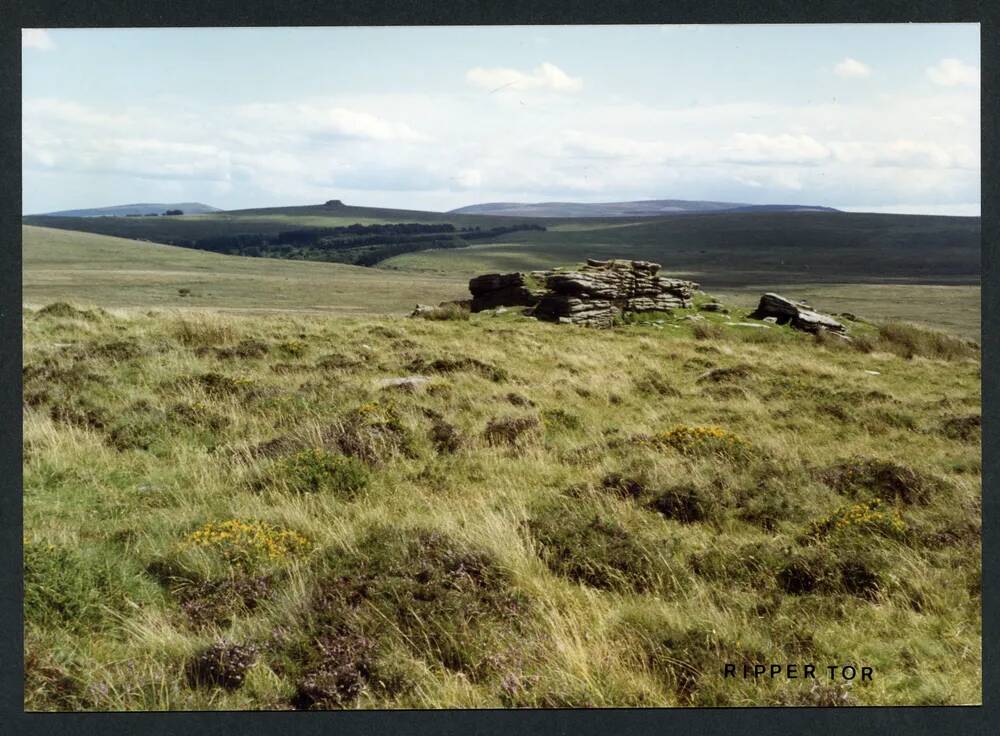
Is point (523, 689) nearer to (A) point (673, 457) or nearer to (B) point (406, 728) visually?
(B) point (406, 728)

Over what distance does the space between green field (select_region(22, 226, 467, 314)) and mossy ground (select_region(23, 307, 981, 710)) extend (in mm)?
13908

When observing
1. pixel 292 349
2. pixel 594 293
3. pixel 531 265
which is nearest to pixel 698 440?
pixel 292 349

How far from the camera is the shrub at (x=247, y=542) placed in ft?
19.6

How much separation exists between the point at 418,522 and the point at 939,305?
2132cm

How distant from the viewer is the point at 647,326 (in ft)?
64.7

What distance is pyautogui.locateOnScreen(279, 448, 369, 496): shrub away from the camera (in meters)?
7.09

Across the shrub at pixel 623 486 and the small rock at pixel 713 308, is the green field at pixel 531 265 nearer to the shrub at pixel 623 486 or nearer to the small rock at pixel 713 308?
the shrub at pixel 623 486

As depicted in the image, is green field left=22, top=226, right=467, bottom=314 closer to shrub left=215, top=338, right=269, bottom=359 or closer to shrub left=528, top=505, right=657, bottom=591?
shrub left=215, top=338, right=269, bottom=359

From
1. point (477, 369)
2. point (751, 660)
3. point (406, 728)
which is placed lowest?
point (406, 728)

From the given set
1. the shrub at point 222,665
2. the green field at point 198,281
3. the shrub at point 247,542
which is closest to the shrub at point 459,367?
the shrub at point 247,542

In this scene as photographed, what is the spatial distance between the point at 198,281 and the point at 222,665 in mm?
30843

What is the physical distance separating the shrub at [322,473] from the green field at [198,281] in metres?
15.2

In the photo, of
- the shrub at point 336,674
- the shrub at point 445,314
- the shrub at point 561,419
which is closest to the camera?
the shrub at point 336,674

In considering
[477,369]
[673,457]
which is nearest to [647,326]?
[477,369]
